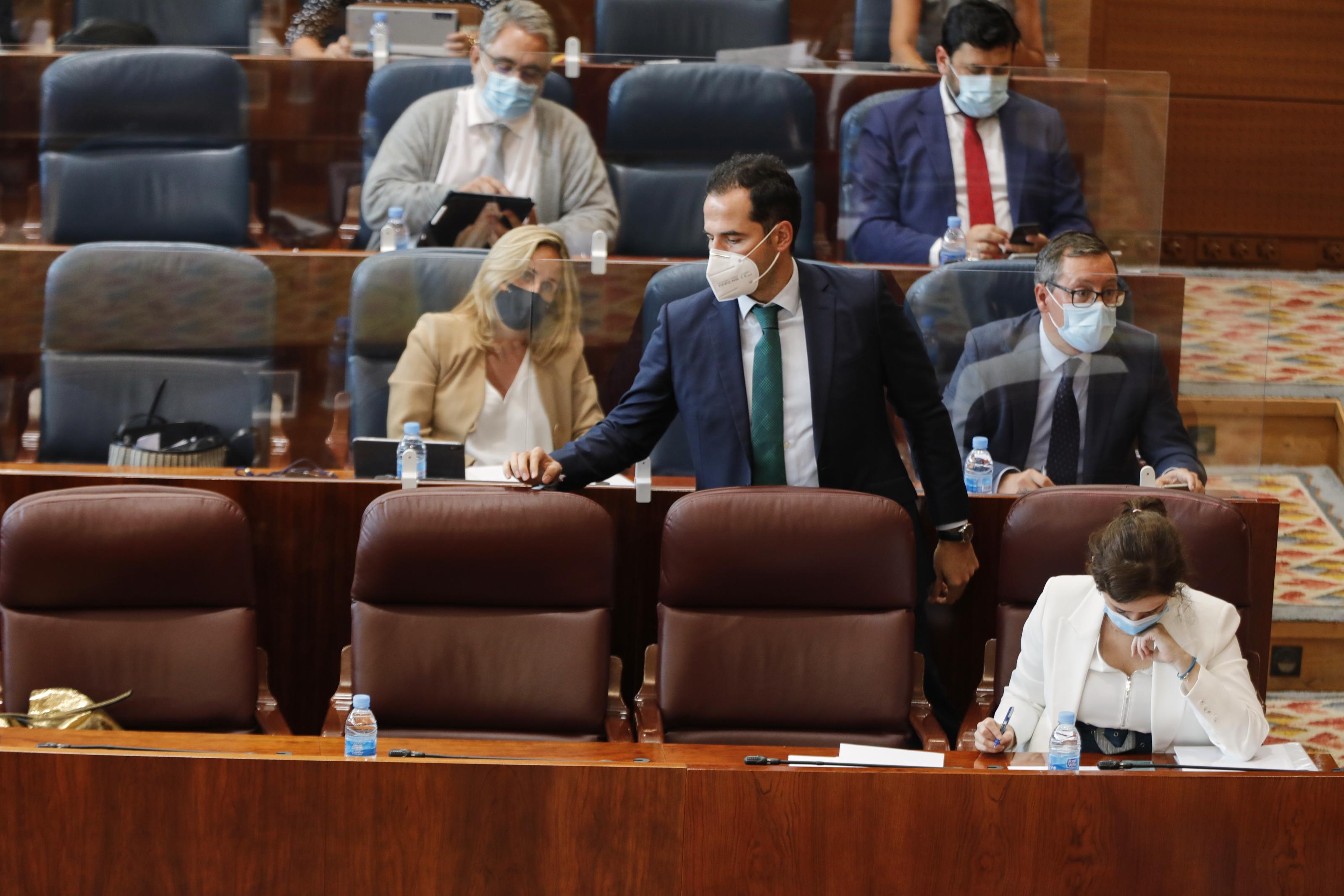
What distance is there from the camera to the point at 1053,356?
2367 mm

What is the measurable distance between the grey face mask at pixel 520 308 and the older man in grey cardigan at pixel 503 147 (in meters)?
0.77

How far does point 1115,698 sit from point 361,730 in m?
0.91

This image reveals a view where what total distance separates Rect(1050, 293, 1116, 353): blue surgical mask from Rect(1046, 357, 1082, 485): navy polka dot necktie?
3 centimetres

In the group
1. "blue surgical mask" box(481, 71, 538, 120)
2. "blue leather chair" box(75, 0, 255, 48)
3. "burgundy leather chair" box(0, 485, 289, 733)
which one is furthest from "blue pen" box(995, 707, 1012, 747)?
"blue leather chair" box(75, 0, 255, 48)

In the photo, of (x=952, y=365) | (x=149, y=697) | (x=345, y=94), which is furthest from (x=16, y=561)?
(x=345, y=94)

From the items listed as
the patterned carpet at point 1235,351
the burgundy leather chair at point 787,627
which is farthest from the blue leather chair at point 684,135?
the burgundy leather chair at point 787,627

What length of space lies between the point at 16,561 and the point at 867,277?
3.91 feet

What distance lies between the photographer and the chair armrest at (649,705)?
2.01 meters

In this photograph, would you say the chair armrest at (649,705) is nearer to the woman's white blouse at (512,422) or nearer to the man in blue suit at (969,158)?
the woman's white blouse at (512,422)

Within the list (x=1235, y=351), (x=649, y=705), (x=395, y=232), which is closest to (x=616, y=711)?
(x=649, y=705)

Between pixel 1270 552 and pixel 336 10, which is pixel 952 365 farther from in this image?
pixel 336 10

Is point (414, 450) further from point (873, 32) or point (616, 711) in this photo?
point (873, 32)

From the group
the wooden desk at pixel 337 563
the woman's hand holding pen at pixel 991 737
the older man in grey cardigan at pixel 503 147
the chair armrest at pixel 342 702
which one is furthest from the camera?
the older man in grey cardigan at pixel 503 147

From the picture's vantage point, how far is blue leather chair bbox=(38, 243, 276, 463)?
8.50 feet
